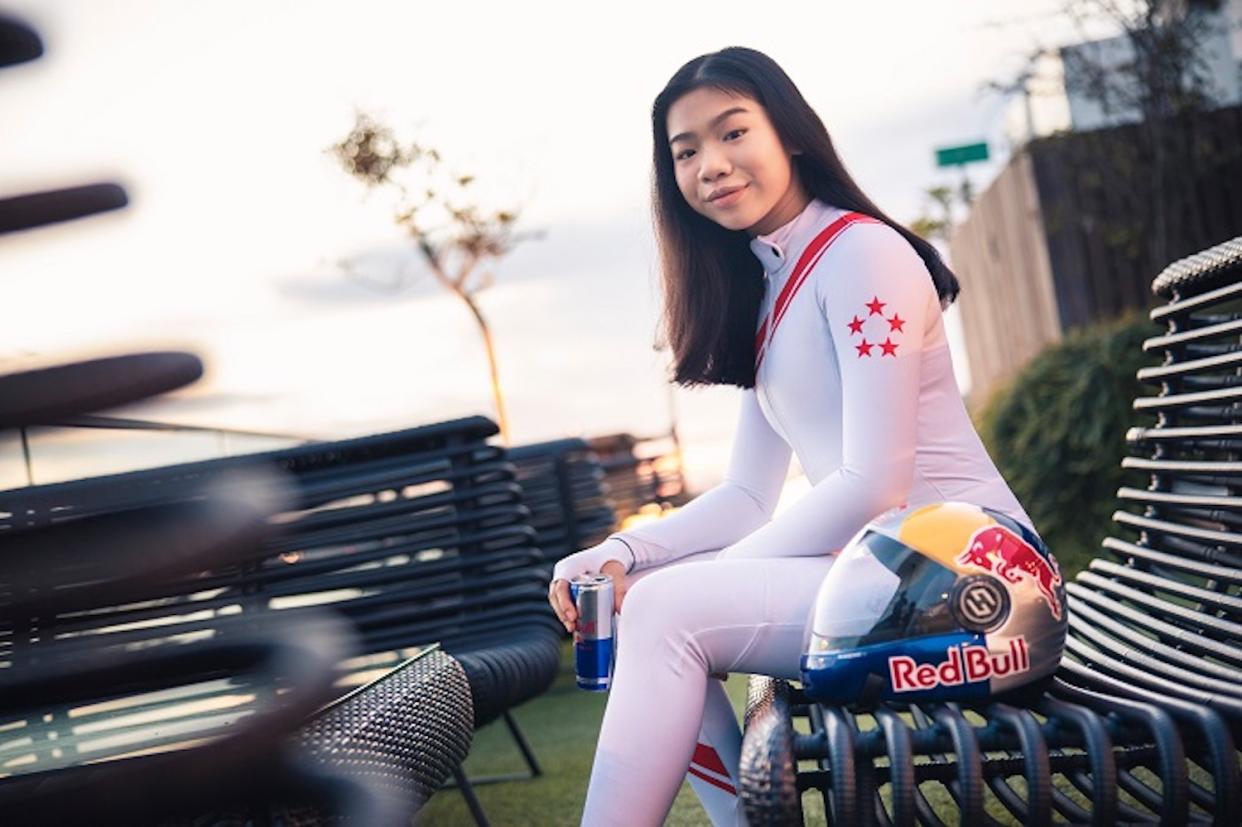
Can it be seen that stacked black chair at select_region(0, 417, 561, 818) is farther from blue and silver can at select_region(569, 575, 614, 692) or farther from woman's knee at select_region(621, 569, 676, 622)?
woman's knee at select_region(621, 569, 676, 622)

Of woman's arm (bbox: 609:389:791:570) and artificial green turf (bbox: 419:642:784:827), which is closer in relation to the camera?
woman's arm (bbox: 609:389:791:570)

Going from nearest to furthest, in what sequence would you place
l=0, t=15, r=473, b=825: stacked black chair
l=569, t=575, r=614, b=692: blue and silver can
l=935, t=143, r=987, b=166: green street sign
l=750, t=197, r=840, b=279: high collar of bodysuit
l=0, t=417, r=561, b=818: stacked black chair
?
l=0, t=15, r=473, b=825: stacked black chair → l=569, t=575, r=614, b=692: blue and silver can → l=750, t=197, r=840, b=279: high collar of bodysuit → l=0, t=417, r=561, b=818: stacked black chair → l=935, t=143, r=987, b=166: green street sign

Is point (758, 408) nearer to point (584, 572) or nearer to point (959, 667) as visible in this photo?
point (584, 572)

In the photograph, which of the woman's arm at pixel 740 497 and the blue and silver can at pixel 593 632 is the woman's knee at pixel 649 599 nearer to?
the blue and silver can at pixel 593 632

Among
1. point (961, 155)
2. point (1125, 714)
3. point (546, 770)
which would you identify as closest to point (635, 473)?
point (961, 155)

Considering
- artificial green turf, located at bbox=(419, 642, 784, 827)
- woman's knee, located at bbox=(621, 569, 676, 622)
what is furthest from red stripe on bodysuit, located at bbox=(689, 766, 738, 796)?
artificial green turf, located at bbox=(419, 642, 784, 827)

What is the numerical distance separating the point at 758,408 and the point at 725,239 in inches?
13.1

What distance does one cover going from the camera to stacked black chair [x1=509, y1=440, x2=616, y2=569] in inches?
301

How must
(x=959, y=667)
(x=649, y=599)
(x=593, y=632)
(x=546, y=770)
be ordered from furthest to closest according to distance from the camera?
(x=546, y=770)
(x=593, y=632)
(x=649, y=599)
(x=959, y=667)

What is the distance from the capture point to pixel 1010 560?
6.19 ft

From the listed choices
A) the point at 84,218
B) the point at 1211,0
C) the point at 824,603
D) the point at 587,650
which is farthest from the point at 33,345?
the point at 1211,0

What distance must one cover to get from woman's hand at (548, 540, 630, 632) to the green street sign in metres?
12.8

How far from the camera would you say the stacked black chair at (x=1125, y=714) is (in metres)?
1.54

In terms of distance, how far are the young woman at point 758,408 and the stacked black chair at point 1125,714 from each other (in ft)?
0.45
